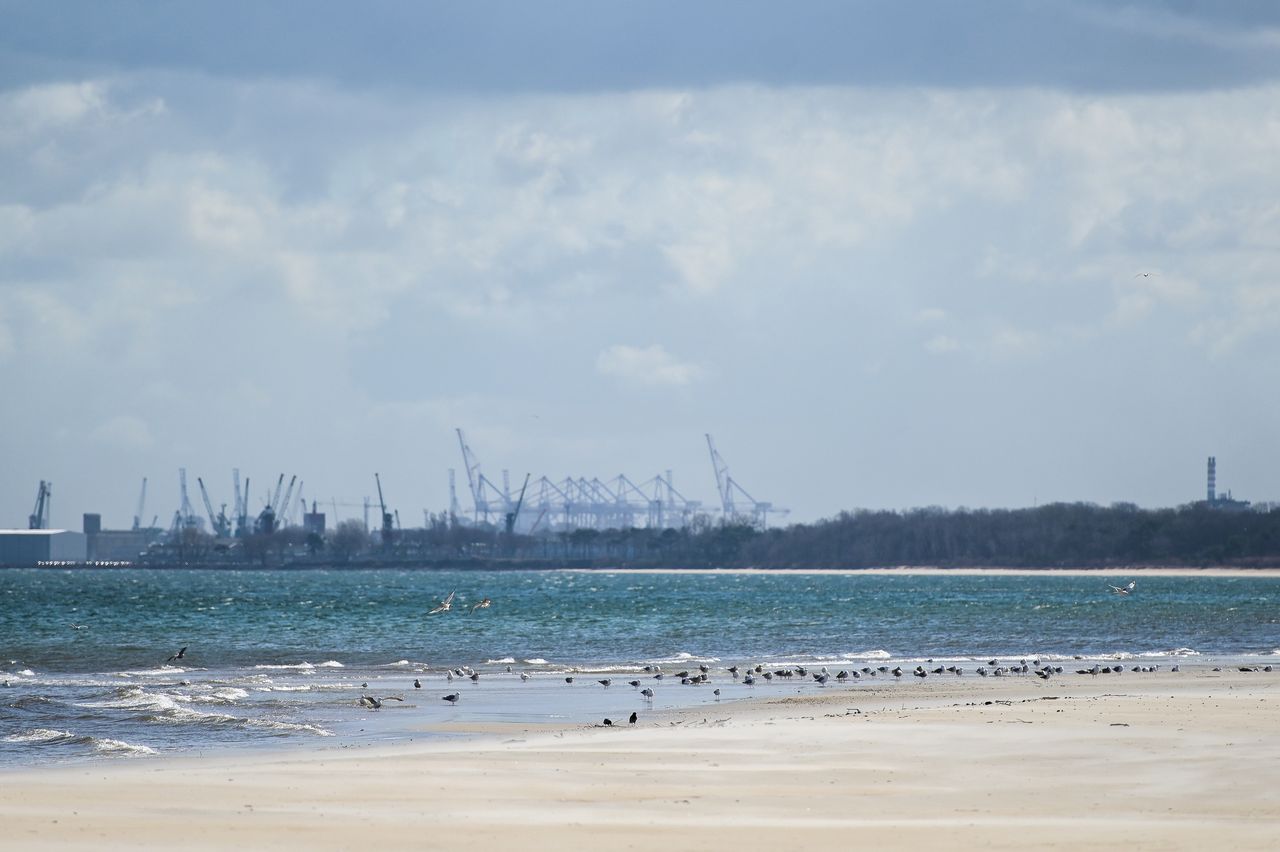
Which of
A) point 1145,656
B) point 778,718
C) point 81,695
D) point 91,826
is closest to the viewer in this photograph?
point 91,826

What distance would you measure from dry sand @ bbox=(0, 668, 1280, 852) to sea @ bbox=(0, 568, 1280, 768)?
4.67 metres

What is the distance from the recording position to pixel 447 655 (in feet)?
197

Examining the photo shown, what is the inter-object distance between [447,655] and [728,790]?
39739 mm

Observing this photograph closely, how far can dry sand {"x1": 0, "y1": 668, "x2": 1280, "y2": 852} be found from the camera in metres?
17.5

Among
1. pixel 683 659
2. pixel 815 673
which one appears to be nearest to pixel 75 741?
pixel 815 673

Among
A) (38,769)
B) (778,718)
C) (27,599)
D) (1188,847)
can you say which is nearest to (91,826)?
(38,769)

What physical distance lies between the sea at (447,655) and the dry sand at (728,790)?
4.67 m

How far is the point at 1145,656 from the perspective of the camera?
57250mm

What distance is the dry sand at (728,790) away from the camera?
17531 mm

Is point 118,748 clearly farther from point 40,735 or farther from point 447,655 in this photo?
point 447,655

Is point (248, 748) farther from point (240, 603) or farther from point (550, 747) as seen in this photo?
point (240, 603)

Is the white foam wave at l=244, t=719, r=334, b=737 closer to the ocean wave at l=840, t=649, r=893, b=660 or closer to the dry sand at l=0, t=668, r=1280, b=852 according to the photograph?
the dry sand at l=0, t=668, r=1280, b=852

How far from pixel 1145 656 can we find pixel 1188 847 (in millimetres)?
42640

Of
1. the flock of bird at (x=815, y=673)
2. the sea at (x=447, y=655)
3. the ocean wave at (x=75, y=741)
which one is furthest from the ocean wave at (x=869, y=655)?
the ocean wave at (x=75, y=741)
